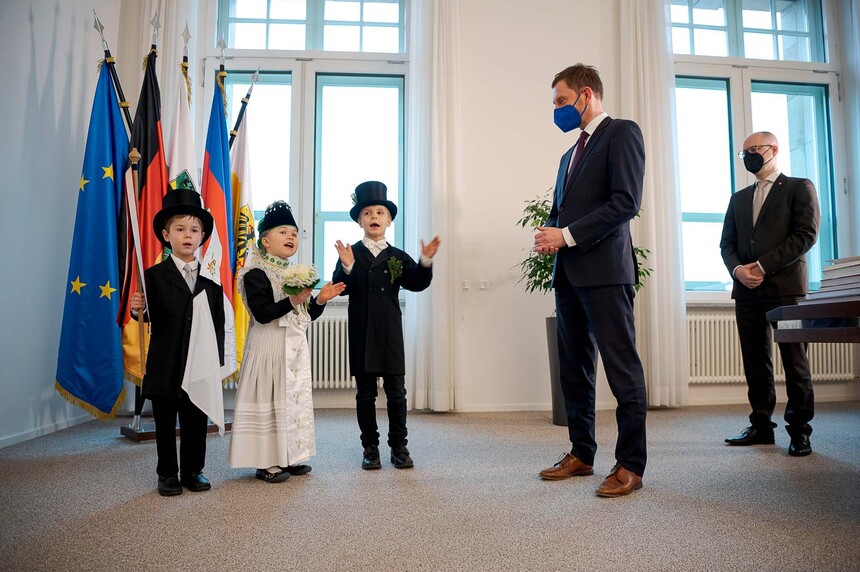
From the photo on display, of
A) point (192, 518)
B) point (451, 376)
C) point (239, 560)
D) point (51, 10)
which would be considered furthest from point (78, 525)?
point (51, 10)

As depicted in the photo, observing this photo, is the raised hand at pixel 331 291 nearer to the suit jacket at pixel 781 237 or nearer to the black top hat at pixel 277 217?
the black top hat at pixel 277 217

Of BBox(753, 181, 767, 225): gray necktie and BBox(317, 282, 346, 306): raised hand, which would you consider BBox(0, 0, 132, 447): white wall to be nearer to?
BBox(317, 282, 346, 306): raised hand

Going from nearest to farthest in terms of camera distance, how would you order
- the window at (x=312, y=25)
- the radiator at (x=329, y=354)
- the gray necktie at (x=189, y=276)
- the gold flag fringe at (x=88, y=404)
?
1. the gray necktie at (x=189, y=276)
2. the gold flag fringe at (x=88, y=404)
3. the radiator at (x=329, y=354)
4. the window at (x=312, y=25)

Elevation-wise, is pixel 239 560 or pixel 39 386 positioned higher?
pixel 39 386

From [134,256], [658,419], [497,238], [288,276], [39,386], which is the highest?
[497,238]

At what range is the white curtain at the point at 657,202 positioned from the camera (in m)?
4.82

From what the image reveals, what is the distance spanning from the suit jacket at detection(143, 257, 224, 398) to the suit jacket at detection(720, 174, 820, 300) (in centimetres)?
283

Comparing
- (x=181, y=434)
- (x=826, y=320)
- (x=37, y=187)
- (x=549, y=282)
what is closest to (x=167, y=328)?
(x=181, y=434)

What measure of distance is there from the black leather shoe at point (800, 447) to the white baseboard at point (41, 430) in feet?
13.7

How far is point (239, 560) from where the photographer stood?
1.61 metres

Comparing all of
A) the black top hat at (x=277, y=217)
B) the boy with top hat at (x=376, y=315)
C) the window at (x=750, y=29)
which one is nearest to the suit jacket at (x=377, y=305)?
the boy with top hat at (x=376, y=315)

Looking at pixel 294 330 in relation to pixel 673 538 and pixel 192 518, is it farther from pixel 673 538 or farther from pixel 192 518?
pixel 673 538

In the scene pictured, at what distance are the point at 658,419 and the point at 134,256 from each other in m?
3.64

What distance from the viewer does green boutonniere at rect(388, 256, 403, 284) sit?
9.21ft
